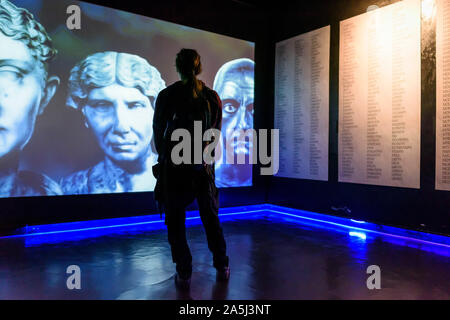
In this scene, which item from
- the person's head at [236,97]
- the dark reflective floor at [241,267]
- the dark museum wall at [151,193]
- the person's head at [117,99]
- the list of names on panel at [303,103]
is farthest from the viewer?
the person's head at [236,97]

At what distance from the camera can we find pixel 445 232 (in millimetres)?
3354

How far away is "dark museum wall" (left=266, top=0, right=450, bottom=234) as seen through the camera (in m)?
3.47

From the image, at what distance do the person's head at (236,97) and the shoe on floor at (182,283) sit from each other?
118 inches

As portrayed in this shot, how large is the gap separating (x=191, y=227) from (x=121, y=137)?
1.35m

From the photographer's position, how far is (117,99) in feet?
13.1

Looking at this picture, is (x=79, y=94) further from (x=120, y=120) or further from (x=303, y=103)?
(x=303, y=103)


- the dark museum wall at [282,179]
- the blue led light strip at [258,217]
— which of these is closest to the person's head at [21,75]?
the dark museum wall at [282,179]

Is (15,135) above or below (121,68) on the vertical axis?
below

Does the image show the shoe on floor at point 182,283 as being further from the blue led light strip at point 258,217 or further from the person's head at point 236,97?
the person's head at point 236,97

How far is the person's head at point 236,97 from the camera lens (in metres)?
4.98

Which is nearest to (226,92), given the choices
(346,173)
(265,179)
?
(265,179)

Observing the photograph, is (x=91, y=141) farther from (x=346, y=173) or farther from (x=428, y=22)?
(x=428, y=22)

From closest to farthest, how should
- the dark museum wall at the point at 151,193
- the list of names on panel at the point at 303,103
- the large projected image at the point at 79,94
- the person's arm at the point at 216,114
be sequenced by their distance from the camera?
the person's arm at the point at 216,114
the large projected image at the point at 79,94
the dark museum wall at the point at 151,193
the list of names on panel at the point at 303,103

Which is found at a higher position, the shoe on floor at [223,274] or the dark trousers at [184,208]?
the dark trousers at [184,208]
